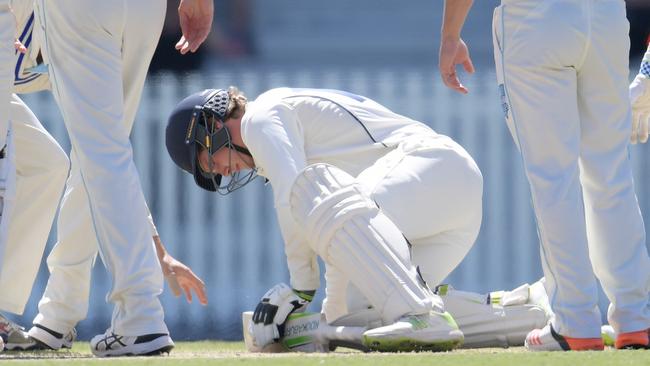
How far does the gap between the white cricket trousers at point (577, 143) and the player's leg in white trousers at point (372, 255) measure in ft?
1.15

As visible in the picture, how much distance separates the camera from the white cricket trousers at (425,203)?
191 inches

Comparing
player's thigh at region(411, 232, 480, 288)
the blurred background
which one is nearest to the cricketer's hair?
player's thigh at region(411, 232, 480, 288)

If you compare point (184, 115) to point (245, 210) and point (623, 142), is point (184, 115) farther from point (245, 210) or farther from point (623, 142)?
point (245, 210)

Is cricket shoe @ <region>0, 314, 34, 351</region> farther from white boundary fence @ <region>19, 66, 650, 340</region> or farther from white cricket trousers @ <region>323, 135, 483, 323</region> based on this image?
white boundary fence @ <region>19, 66, 650, 340</region>

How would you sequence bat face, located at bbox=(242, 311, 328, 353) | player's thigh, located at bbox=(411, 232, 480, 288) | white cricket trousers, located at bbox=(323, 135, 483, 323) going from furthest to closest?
player's thigh, located at bbox=(411, 232, 480, 288)
white cricket trousers, located at bbox=(323, 135, 483, 323)
bat face, located at bbox=(242, 311, 328, 353)

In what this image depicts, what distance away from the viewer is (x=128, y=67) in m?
4.56

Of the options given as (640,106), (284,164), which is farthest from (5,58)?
(640,106)

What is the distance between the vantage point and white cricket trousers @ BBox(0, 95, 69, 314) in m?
5.29

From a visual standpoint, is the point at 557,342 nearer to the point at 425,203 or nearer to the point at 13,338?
the point at 425,203

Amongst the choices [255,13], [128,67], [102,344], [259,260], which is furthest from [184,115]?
[255,13]

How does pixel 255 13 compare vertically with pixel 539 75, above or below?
below

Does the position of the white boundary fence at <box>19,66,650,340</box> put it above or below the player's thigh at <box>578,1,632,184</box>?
below

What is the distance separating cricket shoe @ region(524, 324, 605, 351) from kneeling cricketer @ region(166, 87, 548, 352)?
0.74 feet

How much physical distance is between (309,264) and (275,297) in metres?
0.14
